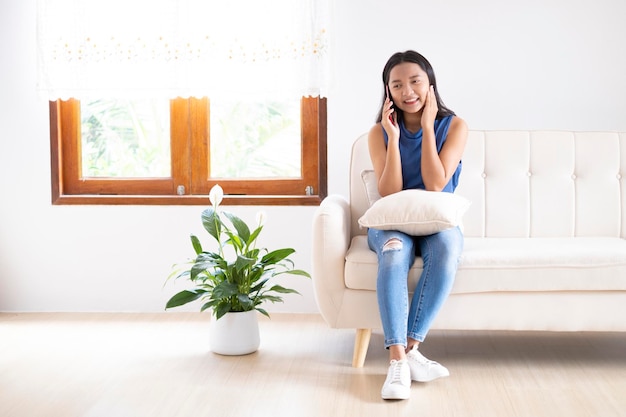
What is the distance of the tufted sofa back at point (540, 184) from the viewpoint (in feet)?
9.75

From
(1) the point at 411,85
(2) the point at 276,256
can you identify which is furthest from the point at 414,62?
(2) the point at 276,256

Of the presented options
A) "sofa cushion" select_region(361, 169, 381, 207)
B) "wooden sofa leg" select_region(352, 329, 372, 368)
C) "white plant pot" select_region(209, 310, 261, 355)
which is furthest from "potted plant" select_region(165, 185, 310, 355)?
"sofa cushion" select_region(361, 169, 381, 207)

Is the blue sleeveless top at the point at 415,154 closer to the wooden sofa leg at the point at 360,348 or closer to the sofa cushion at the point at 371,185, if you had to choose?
the sofa cushion at the point at 371,185

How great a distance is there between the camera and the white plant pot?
2.73m

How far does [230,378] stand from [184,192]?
1.33 m

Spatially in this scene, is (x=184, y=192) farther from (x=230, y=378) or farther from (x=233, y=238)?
(x=230, y=378)

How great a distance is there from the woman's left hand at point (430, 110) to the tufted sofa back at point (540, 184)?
1.27ft

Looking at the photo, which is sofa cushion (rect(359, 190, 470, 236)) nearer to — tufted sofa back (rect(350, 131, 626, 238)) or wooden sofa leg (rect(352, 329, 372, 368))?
wooden sofa leg (rect(352, 329, 372, 368))

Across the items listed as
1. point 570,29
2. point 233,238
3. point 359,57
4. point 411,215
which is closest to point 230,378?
point 233,238

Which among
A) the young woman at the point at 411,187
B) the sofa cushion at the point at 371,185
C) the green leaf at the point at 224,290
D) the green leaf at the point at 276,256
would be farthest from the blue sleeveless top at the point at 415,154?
the green leaf at the point at 224,290

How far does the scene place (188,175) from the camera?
3.58 m

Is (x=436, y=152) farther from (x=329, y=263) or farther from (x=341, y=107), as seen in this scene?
(x=341, y=107)

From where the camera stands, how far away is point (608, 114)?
338 centimetres

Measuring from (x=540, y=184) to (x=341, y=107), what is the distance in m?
0.95
